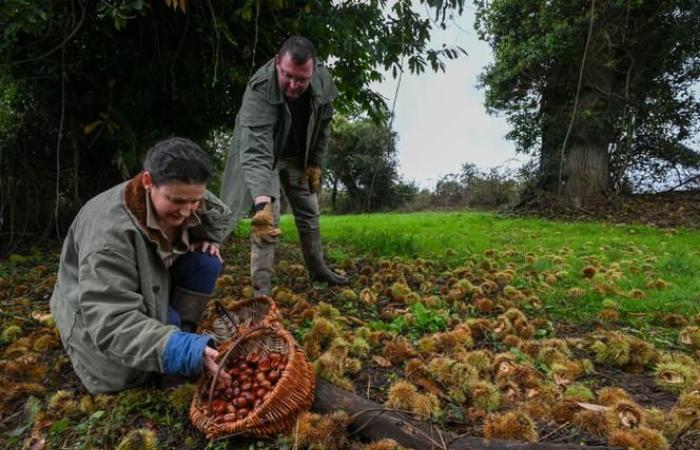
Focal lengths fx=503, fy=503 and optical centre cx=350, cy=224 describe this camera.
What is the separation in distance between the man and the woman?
88 cm

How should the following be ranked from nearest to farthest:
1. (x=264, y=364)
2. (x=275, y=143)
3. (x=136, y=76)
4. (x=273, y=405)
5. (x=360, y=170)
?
(x=273, y=405), (x=264, y=364), (x=275, y=143), (x=136, y=76), (x=360, y=170)

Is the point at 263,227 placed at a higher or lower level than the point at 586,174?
lower

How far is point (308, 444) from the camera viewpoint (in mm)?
1827

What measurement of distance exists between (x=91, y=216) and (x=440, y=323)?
2.01 m

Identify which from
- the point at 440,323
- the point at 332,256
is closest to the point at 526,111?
the point at 332,256

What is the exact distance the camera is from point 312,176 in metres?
3.94

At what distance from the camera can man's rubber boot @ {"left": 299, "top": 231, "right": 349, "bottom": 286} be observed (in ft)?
13.3

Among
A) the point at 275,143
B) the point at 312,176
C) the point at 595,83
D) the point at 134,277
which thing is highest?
the point at 595,83

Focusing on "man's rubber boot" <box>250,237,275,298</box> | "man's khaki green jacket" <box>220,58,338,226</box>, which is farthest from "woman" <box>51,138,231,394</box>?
"man's khaki green jacket" <box>220,58,338,226</box>

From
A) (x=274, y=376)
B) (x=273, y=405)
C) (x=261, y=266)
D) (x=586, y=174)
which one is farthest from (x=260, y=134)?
(x=586, y=174)

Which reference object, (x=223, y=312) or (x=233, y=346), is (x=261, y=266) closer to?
(x=223, y=312)

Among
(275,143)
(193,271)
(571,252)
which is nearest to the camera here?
(193,271)

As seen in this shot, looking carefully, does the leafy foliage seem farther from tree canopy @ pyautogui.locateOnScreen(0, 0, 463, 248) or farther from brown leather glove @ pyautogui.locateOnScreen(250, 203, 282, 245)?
brown leather glove @ pyautogui.locateOnScreen(250, 203, 282, 245)

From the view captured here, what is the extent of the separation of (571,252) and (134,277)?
5007 mm
